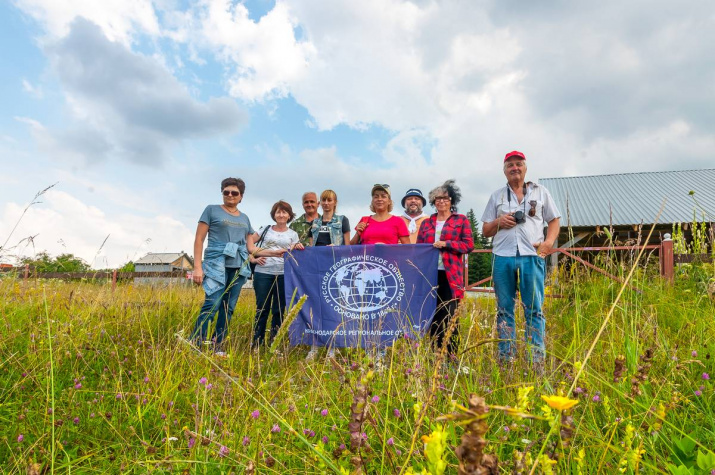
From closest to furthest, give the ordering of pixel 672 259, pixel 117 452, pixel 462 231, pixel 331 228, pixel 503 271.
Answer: pixel 117 452 < pixel 503 271 < pixel 462 231 < pixel 331 228 < pixel 672 259

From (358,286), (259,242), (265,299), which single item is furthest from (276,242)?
(358,286)

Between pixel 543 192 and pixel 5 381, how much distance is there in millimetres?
4272

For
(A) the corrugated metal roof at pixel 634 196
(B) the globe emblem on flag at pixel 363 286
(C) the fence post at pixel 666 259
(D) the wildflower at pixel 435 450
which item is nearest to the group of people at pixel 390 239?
(B) the globe emblem on flag at pixel 363 286

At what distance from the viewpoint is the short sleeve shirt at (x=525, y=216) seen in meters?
3.94

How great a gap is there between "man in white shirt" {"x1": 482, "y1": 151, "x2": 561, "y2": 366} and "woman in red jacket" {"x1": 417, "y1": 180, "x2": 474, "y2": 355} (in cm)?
34

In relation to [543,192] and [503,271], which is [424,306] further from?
[543,192]

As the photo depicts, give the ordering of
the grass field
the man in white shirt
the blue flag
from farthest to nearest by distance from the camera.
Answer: the blue flag, the man in white shirt, the grass field

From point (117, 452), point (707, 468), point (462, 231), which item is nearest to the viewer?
point (707, 468)

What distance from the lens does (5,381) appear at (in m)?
2.63

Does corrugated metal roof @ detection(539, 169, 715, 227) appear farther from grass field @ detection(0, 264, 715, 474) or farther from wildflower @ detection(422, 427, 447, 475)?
wildflower @ detection(422, 427, 447, 475)

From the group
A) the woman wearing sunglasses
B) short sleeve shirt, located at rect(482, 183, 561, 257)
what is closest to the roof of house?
the woman wearing sunglasses

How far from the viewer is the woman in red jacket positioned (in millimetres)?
4379

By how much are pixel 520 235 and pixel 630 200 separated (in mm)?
18394

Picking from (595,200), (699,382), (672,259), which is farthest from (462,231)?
(595,200)
